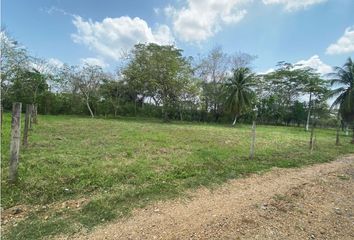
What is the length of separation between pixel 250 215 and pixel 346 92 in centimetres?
2370

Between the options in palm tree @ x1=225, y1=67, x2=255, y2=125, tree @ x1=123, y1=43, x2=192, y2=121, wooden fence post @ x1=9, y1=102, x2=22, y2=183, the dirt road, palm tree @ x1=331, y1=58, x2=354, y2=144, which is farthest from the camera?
palm tree @ x1=225, y1=67, x2=255, y2=125

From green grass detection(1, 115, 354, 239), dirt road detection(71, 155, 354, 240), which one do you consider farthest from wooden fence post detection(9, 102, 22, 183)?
dirt road detection(71, 155, 354, 240)

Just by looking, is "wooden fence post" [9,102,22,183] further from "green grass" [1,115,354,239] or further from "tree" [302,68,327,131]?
"tree" [302,68,327,131]

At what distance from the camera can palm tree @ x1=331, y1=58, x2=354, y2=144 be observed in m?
22.7

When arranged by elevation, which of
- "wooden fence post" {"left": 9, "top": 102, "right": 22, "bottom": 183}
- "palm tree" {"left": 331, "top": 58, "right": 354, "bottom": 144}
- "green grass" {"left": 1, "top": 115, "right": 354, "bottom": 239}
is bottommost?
"green grass" {"left": 1, "top": 115, "right": 354, "bottom": 239}

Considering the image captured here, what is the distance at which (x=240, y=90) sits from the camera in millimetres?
34750

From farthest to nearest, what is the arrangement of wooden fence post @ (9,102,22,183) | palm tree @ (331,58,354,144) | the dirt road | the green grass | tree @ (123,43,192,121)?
tree @ (123,43,192,121)
palm tree @ (331,58,354,144)
wooden fence post @ (9,102,22,183)
the green grass
the dirt road

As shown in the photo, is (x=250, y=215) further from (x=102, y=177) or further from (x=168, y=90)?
(x=168, y=90)

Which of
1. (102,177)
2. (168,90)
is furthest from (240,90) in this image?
(102,177)

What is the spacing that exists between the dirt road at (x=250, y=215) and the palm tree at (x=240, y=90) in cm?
2879

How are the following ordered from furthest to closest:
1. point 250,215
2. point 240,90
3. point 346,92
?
1. point 240,90
2. point 346,92
3. point 250,215

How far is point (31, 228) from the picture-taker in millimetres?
→ 3668

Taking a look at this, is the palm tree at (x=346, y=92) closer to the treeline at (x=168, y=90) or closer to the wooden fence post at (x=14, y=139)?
the treeline at (x=168, y=90)

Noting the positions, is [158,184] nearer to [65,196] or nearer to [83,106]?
[65,196]
